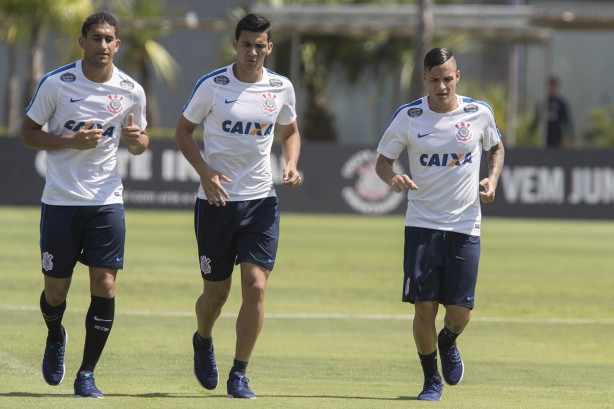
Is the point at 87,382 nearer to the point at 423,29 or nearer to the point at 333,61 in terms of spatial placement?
the point at 423,29

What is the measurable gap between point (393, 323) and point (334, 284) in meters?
3.37

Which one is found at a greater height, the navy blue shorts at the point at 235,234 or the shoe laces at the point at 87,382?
the navy blue shorts at the point at 235,234

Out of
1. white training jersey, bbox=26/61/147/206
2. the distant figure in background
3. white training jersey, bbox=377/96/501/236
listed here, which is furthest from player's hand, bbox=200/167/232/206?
the distant figure in background

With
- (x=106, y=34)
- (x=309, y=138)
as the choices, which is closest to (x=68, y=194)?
(x=106, y=34)

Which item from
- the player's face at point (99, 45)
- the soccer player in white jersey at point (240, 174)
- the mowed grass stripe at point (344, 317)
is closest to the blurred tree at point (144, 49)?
the mowed grass stripe at point (344, 317)

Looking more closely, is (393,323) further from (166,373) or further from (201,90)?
(201,90)

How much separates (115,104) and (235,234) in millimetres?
1121

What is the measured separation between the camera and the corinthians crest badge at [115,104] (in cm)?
883

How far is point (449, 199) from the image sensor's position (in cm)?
917

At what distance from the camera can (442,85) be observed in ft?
29.6

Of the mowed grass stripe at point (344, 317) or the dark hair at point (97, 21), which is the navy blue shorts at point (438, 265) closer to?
the dark hair at point (97, 21)

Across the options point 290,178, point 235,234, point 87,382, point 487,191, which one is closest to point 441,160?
point 487,191

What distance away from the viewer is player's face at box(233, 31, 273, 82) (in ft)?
29.2

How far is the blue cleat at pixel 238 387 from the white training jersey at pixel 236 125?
3.66 feet
